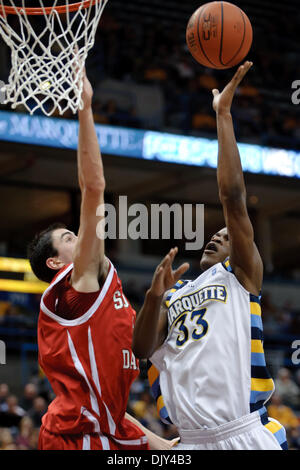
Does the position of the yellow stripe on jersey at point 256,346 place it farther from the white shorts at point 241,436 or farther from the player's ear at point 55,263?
the player's ear at point 55,263

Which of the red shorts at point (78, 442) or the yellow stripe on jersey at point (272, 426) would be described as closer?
the red shorts at point (78, 442)

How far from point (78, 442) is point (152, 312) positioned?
0.65 metres

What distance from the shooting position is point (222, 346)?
3.26m

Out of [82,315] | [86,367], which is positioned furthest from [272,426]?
[82,315]

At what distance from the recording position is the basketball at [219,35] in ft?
12.4

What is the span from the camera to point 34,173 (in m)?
14.2

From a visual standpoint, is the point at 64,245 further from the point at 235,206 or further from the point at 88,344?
the point at 235,206

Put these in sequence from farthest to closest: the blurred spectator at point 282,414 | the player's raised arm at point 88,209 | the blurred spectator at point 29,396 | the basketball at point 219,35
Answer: the blurred spectator at point 282,414 → the blurred spectator at point 29,396 → the basketball at point 219,35 → the player's raised arm at point 88,209

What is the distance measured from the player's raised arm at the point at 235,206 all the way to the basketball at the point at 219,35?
42 centimetres

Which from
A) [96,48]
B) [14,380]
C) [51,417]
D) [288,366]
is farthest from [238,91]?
[51,417]

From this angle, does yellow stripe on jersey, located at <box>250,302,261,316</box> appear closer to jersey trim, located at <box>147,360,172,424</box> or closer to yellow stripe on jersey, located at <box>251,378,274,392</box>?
yellow stripe on jersey, located at <box>251,378,274,392</box>

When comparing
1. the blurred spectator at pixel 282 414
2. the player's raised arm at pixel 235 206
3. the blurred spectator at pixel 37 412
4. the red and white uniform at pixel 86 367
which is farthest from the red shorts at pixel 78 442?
the blurred spectator at pixel 282 414

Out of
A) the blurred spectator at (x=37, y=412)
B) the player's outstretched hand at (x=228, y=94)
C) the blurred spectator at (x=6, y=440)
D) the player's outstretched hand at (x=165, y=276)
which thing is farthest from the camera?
the blurred spectator at (x=37, y=412)

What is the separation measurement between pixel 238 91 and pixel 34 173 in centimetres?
469
